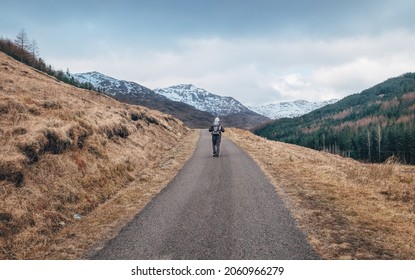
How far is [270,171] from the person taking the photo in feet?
50.9

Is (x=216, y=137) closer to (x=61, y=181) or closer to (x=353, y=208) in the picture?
(x=61, y=181)

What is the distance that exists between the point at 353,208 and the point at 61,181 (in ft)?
31.5

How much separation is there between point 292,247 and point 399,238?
8.18 ft

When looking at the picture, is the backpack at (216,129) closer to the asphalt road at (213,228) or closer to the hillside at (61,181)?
the hillside at (61,181)

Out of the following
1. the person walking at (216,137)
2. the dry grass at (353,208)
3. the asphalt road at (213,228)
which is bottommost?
the asphalt road at (213,228)

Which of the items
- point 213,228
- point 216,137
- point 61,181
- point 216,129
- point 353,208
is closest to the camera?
point 213,228

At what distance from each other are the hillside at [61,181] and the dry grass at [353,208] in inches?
196

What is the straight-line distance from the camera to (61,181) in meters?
11.1

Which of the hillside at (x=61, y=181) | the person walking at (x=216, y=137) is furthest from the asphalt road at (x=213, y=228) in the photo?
the person walking at (x=216, y=137)

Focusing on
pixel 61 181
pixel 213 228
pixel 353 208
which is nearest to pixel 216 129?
pixel 61 181

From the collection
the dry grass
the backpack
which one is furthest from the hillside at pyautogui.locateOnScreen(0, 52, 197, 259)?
the dry grass

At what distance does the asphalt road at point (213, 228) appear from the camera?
20.7ft
